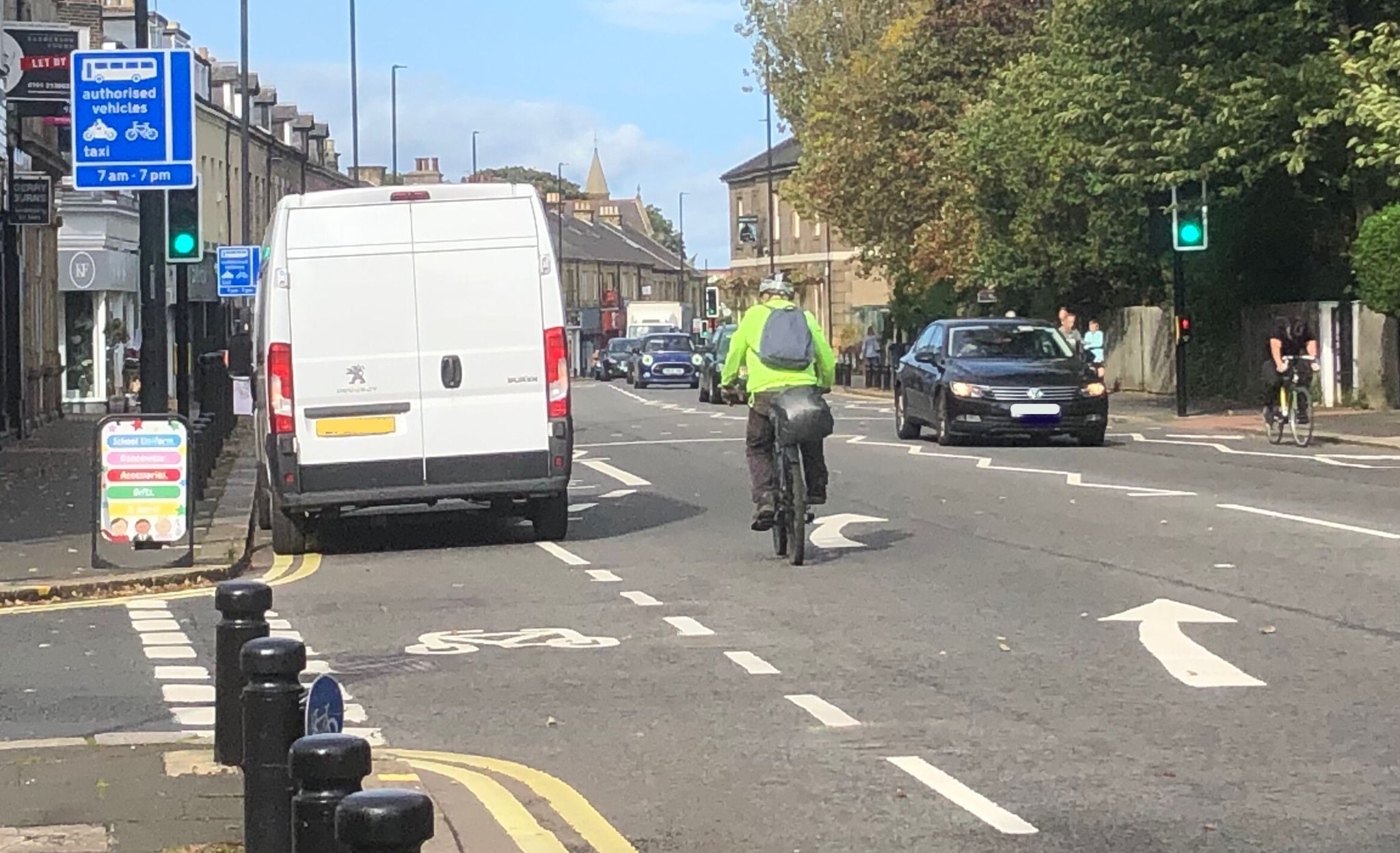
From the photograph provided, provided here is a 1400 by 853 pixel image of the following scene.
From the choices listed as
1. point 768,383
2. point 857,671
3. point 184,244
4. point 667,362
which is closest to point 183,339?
point 184,244

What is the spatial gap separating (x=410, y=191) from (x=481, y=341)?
1190 millimetres

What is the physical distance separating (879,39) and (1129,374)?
21.2 meters

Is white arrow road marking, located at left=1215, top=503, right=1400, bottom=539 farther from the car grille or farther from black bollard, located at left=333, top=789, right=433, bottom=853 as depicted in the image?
black bollard, located at left=333, top=789, right=433, bottom=853

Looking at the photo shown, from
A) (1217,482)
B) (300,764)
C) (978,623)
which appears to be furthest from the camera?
(1217,482)

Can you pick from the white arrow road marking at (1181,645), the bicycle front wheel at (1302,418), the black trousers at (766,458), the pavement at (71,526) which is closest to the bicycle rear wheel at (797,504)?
the black trousers at (766,458)

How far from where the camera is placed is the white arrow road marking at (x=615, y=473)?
22.9m

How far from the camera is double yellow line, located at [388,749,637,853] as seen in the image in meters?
6.74

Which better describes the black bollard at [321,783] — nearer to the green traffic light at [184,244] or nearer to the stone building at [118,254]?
the green traffic light at [184,244]

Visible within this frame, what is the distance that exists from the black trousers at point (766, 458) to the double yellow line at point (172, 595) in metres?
3.15

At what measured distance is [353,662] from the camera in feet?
35.4

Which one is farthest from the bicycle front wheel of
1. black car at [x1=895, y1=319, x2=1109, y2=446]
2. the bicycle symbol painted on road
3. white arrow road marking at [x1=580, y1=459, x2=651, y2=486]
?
the bicycle symbol painted on road

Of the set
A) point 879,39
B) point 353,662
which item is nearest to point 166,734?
point 353,662

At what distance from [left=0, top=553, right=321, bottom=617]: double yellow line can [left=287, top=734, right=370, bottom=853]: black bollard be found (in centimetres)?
797

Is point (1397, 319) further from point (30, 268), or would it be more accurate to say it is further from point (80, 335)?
point (80, 335)
